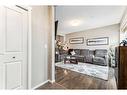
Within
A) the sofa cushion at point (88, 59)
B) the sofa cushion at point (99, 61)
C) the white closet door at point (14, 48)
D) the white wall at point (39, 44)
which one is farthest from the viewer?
the sofa cushion at point (88, 59)

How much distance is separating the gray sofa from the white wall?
3340 mm

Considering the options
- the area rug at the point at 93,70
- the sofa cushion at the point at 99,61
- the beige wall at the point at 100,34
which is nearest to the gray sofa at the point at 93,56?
the sofa cushion at the point at 99,61

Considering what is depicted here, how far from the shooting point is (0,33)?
5.51 feet

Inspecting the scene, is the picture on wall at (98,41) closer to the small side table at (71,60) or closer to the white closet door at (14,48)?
the small side table at (71,60)

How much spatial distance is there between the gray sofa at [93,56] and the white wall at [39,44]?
334 centimetres

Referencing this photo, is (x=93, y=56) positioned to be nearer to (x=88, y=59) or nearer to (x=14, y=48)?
(x=88, y=59)

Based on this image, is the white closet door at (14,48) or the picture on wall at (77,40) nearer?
the white closet door at (14,48)

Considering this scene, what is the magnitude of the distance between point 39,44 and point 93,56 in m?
3.85

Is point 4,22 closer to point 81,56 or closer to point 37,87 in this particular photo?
point 37,87

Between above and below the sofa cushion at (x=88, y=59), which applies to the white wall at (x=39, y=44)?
above

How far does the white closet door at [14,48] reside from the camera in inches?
69.5
